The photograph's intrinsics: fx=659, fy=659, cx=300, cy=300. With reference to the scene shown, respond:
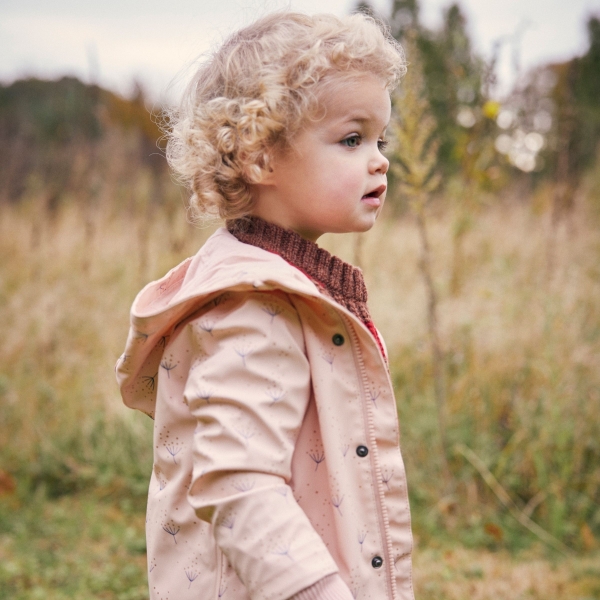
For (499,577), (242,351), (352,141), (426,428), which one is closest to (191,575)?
(242,351)

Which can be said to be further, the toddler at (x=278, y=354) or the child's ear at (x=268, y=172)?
the child's ear at (x=268, y=172)

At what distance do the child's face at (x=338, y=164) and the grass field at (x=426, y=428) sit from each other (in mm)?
1564

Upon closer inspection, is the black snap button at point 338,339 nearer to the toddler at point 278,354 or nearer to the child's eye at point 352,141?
the toddler at point 278,354

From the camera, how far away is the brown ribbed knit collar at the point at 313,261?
1424mm

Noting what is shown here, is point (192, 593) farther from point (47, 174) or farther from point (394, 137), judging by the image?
point (47, 174)

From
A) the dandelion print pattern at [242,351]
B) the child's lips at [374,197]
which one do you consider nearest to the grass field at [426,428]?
the child's lips at [374,197]

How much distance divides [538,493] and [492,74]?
2.07 metres

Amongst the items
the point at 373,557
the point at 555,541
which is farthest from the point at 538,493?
the point at 373,557

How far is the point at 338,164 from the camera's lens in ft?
4.59

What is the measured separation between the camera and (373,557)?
1.30m

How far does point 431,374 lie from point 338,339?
2790 mm

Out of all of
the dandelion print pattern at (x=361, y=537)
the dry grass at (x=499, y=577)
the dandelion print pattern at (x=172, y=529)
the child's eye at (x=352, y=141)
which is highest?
the child's eye at (x=352, y=141)

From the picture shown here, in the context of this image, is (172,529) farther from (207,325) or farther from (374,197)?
(374,197)

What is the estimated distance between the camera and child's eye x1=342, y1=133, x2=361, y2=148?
1416 mm
